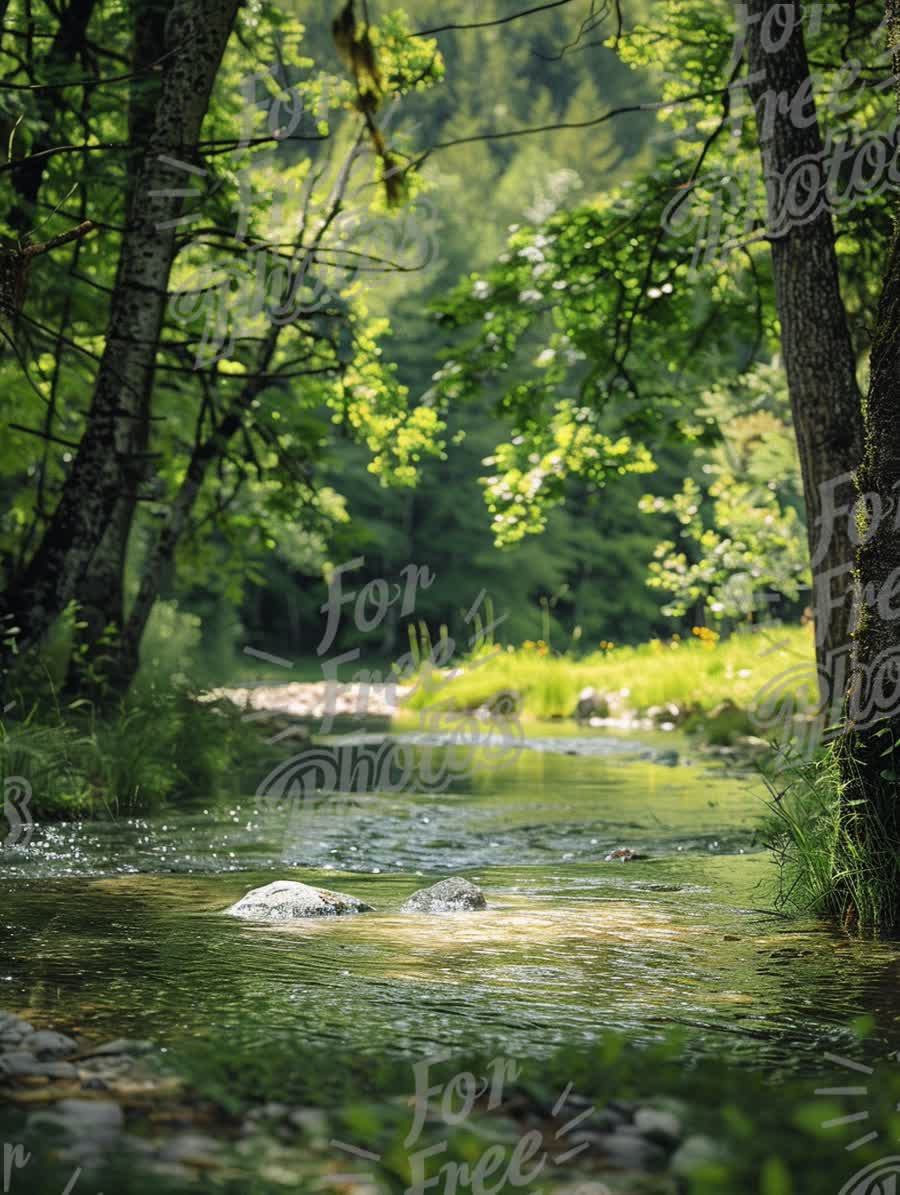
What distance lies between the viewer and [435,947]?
4.98 meters

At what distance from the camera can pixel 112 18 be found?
1143cm

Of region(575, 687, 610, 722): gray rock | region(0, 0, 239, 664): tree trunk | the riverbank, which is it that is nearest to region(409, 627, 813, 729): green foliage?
region(575, 687, 610, 722): gray rock

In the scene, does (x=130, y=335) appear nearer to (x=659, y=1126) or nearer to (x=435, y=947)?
(x=435, y=947)

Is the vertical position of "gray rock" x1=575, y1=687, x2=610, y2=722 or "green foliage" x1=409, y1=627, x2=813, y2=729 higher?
"green foliage" x1=409, y1=627, x2=813, y2=729

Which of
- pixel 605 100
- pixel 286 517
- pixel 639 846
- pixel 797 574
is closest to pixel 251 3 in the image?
pixel 286 517

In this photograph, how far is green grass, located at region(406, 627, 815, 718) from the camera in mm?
19500

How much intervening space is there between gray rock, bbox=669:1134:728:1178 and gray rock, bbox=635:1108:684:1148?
0.04 m

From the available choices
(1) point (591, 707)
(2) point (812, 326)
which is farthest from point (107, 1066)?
(1) point (591, 707)

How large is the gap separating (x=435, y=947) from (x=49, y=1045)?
1856 millimetres

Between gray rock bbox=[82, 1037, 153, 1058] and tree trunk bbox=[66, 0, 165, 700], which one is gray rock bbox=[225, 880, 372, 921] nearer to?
gray rock bbox=[82, 1037, 153, 1058]

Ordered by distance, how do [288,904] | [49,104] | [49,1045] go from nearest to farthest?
[49,1045], [288,904], [49,104]

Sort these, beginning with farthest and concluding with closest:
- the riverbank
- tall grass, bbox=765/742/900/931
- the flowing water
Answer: tall grass, bbox=765/742/900/931 → the flowing water → the riverbank

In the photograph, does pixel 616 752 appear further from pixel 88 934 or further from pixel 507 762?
pixel 88 934

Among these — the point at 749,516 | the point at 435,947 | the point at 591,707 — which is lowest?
the point at 435,947
